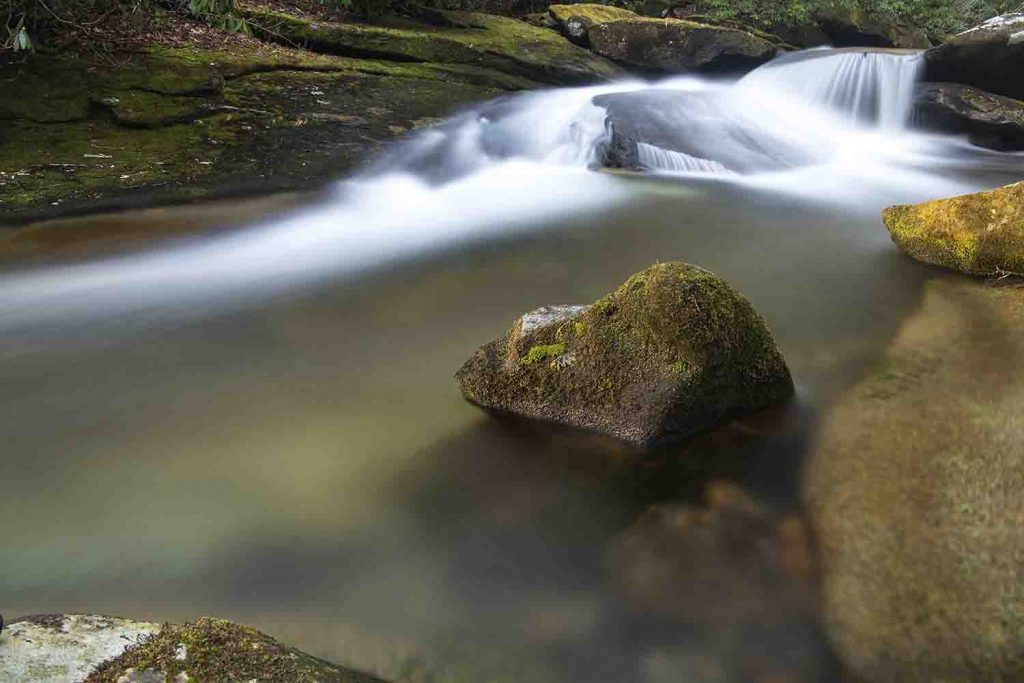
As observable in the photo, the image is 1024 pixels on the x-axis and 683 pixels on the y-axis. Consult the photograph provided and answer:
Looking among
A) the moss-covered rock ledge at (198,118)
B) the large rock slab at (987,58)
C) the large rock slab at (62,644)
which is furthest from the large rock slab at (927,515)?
the large rock slab at (987,58)

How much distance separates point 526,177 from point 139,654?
25.3 feet

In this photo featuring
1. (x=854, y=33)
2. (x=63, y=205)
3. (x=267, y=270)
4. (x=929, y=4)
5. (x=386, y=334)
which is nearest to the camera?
(x=386, y=334)

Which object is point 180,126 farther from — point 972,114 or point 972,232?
point 972,114

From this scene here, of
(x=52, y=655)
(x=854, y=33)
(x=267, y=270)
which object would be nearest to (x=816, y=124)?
(x=854, y=33)

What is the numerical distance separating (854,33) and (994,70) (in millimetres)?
7420

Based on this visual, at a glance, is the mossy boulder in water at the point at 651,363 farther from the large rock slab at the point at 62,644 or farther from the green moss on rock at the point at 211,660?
the large rock slab at the point at 62,644

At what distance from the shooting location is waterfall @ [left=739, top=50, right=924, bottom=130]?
1186cm

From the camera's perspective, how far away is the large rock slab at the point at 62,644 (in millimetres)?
1583

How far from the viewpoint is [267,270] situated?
5980 millimetres

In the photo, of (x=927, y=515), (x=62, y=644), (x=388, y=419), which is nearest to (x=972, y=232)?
(x=927, y=515)

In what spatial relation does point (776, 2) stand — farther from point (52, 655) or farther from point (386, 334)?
point (52, 655)

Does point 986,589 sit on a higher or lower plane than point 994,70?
lower

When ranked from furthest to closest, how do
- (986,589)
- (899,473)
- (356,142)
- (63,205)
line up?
(356,142), (63,205), (899,473), (986,589)

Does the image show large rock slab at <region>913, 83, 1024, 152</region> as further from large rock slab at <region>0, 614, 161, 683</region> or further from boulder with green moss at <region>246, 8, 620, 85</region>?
large rock slab at <region>0, 614, 161, 683</region>
